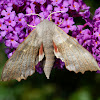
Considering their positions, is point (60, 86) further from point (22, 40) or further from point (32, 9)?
point (32, 9)

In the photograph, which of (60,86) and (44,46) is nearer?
(44,46)

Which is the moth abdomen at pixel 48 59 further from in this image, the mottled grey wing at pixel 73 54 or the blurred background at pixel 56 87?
the blurred background at pixel 56 87

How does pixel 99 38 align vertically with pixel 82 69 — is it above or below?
above

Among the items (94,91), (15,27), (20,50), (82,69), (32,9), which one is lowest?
(94,91)

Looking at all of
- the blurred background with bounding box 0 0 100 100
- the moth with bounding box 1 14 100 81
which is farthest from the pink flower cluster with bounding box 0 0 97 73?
the blurred background with bounding box 0 0 100 100

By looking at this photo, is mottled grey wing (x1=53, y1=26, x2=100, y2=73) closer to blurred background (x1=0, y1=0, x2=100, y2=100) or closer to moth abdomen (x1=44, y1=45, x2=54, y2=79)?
moth abdomen (x1=44, y1=45, x2=54, y2=79)

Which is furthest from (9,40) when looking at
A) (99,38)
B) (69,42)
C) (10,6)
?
(99,38)
